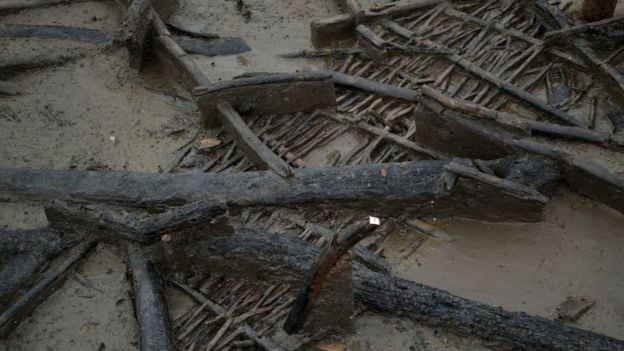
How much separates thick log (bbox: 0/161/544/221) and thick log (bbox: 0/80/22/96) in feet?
5.45

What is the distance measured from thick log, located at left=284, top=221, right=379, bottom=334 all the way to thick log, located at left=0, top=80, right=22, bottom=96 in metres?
4.53

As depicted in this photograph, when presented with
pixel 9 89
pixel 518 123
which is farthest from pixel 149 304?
pixel 9 89

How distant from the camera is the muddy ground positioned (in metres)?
5.81

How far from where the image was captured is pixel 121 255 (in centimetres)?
626

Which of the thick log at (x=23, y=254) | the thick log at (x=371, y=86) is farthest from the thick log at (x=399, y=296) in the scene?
the thick log at (x=371, y=86)

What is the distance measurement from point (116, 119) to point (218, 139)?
4.16 feet

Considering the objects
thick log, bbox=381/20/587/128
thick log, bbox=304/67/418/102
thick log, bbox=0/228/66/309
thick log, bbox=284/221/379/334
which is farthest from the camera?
thick log, bbox=304/67/418/102

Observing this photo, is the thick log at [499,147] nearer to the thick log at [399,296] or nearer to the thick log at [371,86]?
the thick log at [371,86]

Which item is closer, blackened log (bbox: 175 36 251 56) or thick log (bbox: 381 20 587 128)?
thick log (bbox: 381 20 587 128)

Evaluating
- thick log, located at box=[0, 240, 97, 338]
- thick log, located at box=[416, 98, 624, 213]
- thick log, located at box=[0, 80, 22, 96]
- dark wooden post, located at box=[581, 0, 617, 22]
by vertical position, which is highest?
dark wooden post, located at box=[581, 0, 617, 22]

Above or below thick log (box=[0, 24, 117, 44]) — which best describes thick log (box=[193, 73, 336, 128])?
above

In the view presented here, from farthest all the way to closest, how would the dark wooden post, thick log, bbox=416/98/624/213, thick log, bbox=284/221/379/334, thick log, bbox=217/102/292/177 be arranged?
the dark wooden post → thick log, bbox=217/102/292/177 → thick log, bbox=416/98/624/213 → thick log, bbox=284/221/379/334

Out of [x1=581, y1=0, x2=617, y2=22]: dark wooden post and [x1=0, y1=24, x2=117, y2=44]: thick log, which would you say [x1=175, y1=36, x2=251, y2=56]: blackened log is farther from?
[x1=581, y1=0, x2=617, y2=22]: dark wooden post

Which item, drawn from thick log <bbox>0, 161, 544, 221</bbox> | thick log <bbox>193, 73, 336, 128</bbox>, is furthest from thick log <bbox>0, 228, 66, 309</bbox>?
thick log <bbox>193, 73, 336, 128</bbox>
